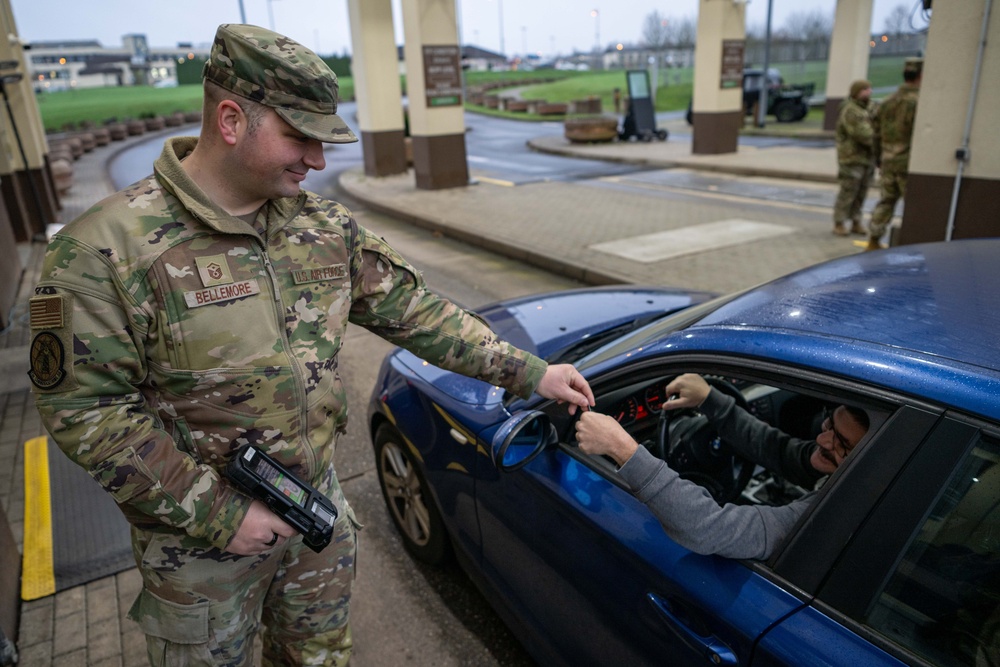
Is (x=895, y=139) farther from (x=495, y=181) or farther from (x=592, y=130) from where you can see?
(x=592, y=130)

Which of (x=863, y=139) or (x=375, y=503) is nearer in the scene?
(x=375, y=503)

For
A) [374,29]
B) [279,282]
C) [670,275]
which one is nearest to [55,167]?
[374,29]

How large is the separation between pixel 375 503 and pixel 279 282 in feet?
7.48

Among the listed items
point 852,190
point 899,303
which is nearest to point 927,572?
point 899,303

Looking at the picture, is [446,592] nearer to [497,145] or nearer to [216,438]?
[216,438]

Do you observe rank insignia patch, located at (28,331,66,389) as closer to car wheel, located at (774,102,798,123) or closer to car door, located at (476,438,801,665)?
car door, located at (476,438,801,665)

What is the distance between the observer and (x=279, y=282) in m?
1.73

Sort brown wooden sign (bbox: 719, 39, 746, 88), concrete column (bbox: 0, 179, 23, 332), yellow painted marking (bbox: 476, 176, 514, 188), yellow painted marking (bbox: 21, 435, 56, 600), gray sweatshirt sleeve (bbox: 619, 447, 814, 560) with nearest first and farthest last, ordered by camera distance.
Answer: gray sweatshirt sleeve (bbox: 619, 447, 814, 560), yellow painted marking (bbox: 21, 435, 56, 600), concrete column (bbox: 0, 179, 23, 332), yellow painted marking (bbox: 476, 176, 514, 188), brown wooden sign (bbox: 719, 39, 746, 88)

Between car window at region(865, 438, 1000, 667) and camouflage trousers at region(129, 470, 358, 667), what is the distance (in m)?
1.40

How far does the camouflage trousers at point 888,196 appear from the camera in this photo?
7.69m

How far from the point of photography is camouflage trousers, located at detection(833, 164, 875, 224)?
848 cm

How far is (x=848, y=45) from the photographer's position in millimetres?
17844

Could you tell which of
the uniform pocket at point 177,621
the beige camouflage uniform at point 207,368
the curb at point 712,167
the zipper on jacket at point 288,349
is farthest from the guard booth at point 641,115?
the uniform pocket at point 177,621

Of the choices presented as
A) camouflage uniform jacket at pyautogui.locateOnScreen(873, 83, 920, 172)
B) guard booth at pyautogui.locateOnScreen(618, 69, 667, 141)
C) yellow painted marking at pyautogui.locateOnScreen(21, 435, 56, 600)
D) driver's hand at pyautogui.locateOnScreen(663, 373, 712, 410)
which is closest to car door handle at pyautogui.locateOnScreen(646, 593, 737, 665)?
driver's hand at pyautogui.locateOnScreen(663, 373, 712, 410)
